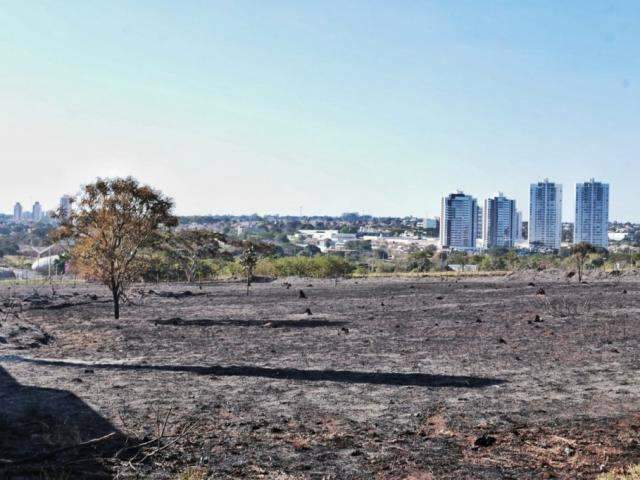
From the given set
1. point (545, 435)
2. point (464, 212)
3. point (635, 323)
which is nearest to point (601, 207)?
point (464, 212)

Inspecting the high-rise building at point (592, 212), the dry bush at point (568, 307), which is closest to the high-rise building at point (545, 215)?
the high-rise building at point (592, 212)

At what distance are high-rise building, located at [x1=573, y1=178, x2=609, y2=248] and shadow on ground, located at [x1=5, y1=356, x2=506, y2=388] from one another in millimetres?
161452

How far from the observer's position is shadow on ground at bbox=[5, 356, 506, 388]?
11.6 metres

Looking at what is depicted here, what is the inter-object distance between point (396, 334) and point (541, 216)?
168695 mm

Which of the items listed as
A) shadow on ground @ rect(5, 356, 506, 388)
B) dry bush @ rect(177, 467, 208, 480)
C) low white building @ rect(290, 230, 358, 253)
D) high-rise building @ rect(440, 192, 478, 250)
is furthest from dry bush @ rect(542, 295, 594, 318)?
high-rise building @ rect(440, 192, 478, 250)

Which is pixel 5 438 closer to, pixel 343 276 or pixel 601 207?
pixel 343 276

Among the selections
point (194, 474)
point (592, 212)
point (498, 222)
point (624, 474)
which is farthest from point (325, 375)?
point (498, 222)

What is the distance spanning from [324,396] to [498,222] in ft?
607

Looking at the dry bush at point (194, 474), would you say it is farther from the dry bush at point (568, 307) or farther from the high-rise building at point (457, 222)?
the high-rise building at point (457, 222)

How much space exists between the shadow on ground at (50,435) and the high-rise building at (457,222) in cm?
16696

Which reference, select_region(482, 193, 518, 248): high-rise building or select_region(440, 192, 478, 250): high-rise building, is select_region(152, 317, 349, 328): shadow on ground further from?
select_region(482, 193, 518, 248): high-rise building

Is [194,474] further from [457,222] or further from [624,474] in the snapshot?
[457,222]

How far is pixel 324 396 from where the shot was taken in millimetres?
10625

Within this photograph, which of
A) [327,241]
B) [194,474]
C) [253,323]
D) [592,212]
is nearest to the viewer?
[194,474]
